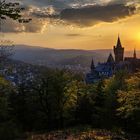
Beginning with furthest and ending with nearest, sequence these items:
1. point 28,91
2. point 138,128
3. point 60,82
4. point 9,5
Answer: point 28,91 → point 60,82 → point 138,128 → point 9,5

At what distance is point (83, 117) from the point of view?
82.7 m

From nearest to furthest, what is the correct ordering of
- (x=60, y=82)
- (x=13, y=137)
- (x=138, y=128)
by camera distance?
(x=13, y=137) → (x=138, y=128) → (x=60, y=82)

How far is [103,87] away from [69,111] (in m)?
8.24

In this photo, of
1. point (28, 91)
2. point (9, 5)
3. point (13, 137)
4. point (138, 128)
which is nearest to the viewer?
point (9, 5)

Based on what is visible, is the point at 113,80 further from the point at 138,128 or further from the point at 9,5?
the point at 9,5

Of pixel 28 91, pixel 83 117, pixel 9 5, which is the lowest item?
pixel 83 117

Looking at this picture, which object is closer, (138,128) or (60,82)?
(138,128)

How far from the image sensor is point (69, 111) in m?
80.9

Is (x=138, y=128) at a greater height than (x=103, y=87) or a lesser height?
lesser

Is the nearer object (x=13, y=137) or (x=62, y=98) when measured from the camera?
(x=13, y=137)

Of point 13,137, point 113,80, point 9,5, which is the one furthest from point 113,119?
point 9,5

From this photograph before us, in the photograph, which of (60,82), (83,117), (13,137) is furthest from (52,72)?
(13,137)

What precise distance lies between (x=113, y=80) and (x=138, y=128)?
14.1 meters

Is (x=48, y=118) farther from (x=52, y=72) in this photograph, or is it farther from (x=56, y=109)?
(x=52, y=72)
